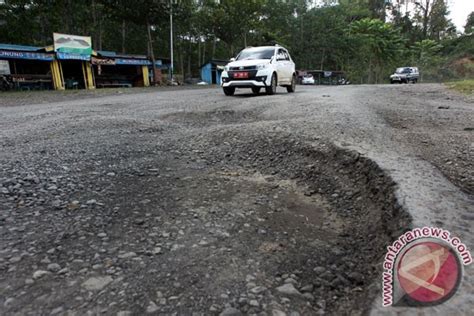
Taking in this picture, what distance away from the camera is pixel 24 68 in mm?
24094

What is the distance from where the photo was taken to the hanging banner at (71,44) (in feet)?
70.9

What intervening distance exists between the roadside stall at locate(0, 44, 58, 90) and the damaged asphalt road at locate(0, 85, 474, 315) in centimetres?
1967

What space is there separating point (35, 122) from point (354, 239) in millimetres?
6217

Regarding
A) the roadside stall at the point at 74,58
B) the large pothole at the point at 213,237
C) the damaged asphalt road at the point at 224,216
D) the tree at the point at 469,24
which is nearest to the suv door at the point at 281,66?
the damaged asphalt road at the point at 224,216

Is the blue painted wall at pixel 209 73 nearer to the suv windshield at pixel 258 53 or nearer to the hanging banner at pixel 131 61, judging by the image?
the hanging banner at pixel 131 61

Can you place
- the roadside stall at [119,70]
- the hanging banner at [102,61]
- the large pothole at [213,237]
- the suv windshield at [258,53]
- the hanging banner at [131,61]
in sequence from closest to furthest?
the large pothole at [213,237], the suv windshield at [258,53], the hanging banner at [102,61], the roadside stall at [119,70], the hanging banner at [131,61]

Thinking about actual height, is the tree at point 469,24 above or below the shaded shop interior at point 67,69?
above

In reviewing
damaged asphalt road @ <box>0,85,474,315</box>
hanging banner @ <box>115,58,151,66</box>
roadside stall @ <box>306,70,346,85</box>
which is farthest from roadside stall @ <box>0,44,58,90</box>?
roadside stall @ <box>306,70,346,85</box>

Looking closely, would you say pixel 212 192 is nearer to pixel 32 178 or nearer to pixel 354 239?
pixel 354 239

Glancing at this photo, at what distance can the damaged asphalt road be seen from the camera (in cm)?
163

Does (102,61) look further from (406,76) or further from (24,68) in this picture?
(406,76)

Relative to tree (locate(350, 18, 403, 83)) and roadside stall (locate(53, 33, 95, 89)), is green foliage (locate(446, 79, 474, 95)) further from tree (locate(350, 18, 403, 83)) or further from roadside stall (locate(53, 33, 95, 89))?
tree (locate(350, 18, 403, 83))

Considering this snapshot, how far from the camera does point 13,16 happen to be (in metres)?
27.4

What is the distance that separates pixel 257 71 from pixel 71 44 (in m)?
17.5
